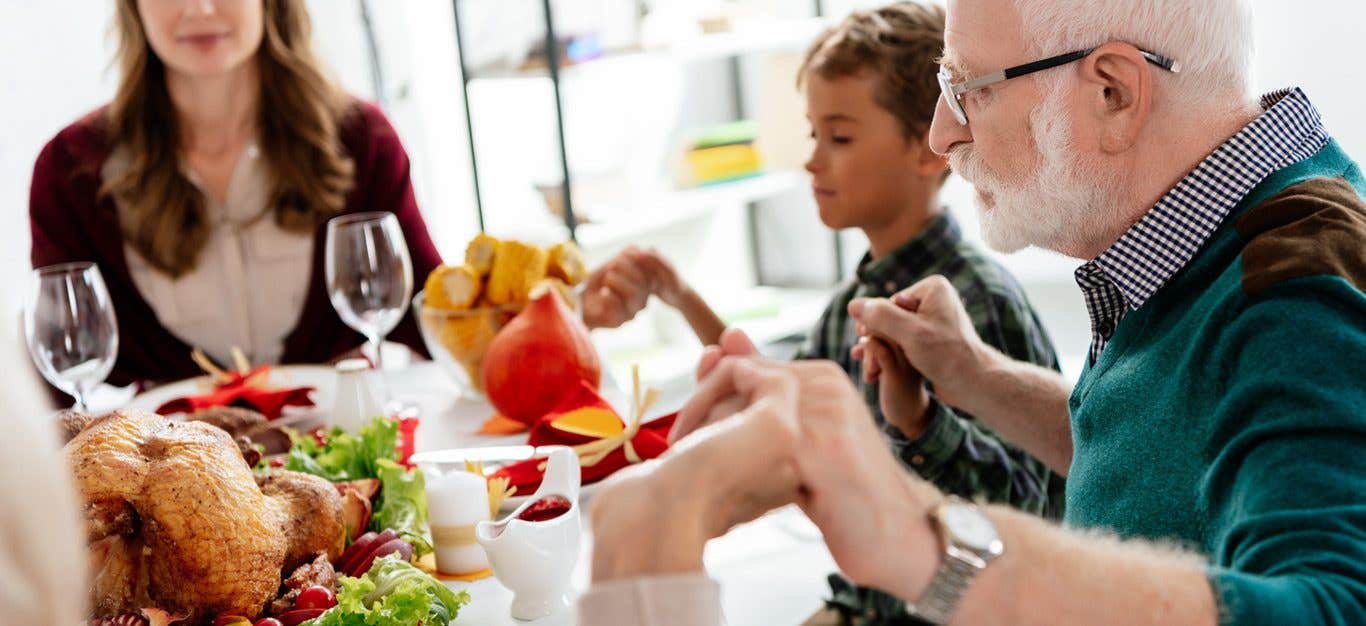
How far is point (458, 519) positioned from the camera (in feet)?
4.45

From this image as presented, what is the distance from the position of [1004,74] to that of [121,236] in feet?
6.55

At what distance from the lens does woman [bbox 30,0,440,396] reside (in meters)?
2.59

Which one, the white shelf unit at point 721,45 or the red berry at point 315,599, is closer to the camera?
the red berry at point 315,599

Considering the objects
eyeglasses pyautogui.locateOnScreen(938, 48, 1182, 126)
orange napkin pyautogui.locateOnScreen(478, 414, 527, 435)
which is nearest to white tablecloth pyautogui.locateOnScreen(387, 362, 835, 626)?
orange napkin pyautogui.locateOnScreen(478, 414, 527, 435)

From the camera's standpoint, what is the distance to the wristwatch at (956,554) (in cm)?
85

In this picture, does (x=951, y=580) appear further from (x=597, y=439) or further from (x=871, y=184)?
(x=871, y=184)

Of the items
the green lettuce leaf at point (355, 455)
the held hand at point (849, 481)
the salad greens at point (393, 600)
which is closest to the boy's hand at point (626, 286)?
the green lettuce leaf at point (355, 455)

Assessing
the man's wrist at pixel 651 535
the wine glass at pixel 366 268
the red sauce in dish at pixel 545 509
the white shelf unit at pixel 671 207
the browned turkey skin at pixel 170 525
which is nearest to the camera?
the man's wrist at pixel 651 535

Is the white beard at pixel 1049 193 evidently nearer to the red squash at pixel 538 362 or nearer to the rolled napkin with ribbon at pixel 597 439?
the rolled napkin with ribbon at pixel 597 439

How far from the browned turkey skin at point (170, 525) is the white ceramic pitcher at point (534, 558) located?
206 millimetres

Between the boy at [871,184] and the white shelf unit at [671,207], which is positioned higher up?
the boy at [871,184]

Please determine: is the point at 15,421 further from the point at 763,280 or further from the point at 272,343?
the point at 763,280

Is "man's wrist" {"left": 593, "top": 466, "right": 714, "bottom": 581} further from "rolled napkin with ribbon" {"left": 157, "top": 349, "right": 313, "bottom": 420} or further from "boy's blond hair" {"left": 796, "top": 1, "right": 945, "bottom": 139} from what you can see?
"boy's blond hair" {"left": 796, "top": 1, "right": 945, "bottom": 139}

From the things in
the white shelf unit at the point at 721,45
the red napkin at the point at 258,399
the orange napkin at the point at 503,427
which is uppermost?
the white shelf unit at the point at 721,45
